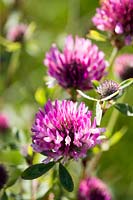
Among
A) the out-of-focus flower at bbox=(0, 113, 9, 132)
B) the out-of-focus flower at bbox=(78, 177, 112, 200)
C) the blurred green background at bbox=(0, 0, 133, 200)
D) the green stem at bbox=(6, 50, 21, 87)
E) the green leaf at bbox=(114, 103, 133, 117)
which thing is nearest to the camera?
the green leaf at bbox=(114, 103, 133, 117)

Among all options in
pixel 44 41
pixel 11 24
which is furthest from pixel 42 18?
pixel 11 24

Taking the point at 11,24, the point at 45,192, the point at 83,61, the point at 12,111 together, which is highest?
the point at 11,24

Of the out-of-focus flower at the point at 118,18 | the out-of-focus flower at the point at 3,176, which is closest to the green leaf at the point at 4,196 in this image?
the out-of-focus flower at the point at 3,176

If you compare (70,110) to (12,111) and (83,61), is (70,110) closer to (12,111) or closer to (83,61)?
(83,61)

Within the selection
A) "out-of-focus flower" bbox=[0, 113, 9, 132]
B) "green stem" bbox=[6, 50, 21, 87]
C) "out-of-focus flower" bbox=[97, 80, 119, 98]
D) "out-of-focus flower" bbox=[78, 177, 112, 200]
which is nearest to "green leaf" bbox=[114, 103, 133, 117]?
"out-of-focus flower" bbox=[97, 80, 119, 98]

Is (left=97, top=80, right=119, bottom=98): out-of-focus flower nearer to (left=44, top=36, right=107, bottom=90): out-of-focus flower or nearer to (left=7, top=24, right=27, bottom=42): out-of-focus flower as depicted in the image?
(left=44, top=36, right=107, bottom=90): out-of-focus flower

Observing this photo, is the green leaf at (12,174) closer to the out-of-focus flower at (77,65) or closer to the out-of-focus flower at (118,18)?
the out-of-focus flower at (77,65)
